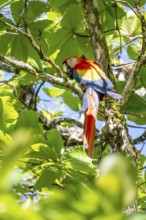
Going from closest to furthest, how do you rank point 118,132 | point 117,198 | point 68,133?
point 117,198 → point 118,132 → point 68,133

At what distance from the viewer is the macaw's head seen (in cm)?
176

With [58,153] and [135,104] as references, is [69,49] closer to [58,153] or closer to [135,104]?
[135,104]

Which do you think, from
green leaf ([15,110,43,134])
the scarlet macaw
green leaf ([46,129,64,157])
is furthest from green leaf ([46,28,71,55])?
green leaf ([46,129,64,157])

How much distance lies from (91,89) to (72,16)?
37 centimetres

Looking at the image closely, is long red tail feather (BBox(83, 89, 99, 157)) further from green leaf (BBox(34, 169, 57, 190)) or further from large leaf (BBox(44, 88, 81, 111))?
large leaf (BBox(44, 88, 81, 111))

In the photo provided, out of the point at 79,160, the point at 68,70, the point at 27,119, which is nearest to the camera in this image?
the point at 79,160

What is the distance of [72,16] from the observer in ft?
5.88

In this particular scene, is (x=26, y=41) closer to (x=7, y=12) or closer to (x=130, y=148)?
(x=7, y=12)

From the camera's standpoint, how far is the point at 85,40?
1.91 metres

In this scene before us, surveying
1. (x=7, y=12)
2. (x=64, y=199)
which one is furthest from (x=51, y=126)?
(x=64, y=199)

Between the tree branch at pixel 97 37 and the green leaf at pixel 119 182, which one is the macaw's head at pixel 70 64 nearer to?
the tree branch at pixel 97 37

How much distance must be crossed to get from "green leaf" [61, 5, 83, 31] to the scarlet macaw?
170 mm

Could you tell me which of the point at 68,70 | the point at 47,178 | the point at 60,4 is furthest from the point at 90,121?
the point at 60,4

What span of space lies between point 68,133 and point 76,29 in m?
0.69
